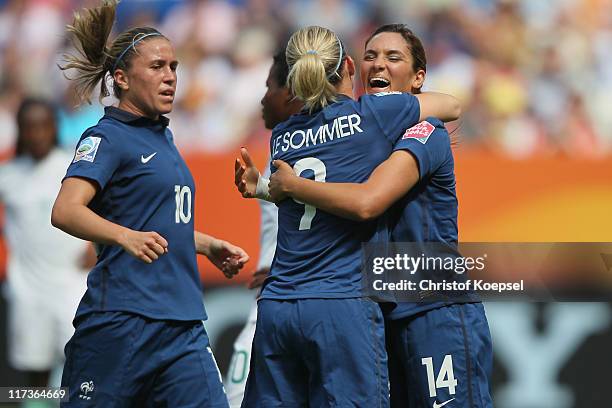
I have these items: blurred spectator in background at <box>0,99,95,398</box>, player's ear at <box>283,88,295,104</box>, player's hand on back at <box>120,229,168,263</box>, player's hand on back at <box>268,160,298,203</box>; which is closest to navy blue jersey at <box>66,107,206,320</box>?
player's hand on back at <box>120,229,168,263</box>

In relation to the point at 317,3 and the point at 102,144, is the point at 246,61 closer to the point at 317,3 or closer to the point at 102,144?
the point at 317,3

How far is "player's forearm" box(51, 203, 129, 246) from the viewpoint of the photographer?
3330mm

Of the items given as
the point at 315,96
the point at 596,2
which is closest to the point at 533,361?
the point at 596,2

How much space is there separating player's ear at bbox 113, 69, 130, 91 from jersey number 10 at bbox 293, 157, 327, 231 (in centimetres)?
92

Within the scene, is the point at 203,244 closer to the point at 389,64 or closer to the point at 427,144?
the point at 389,64

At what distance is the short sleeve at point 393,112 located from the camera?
11.0 ft

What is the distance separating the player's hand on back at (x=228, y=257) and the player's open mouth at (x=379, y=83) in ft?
2.88

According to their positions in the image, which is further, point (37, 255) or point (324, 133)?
point (37, 255)

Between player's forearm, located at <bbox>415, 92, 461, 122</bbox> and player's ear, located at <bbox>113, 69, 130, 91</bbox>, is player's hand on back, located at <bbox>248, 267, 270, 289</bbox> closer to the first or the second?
player's ear, located at <bbox>113, 69, 130, 91</bbox>

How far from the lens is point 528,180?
→ 634cm

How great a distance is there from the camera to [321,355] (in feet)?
10.4

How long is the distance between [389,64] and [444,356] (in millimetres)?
1179

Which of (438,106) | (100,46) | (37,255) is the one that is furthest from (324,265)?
→ (37,255)

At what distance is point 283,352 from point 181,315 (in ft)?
1.88
